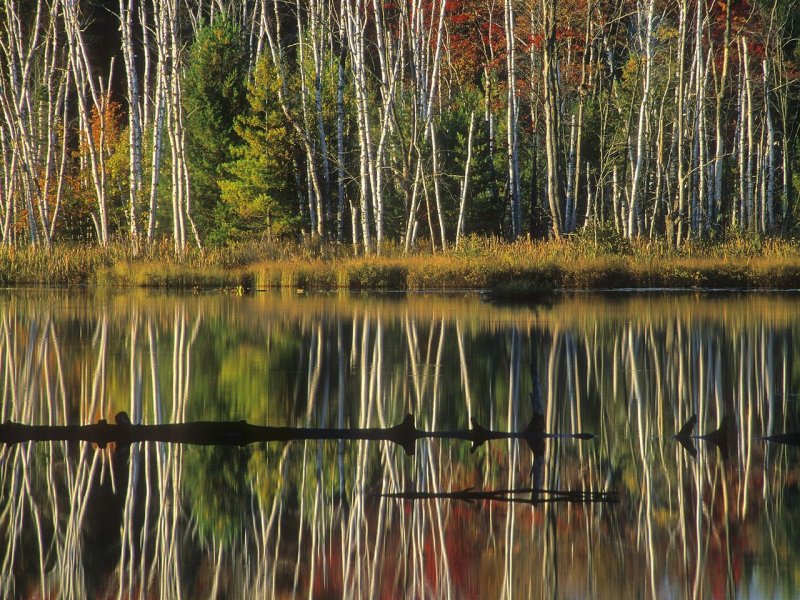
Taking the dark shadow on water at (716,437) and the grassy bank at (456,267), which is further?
the grassy bank at (456,267)

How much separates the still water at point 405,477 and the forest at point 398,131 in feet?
55.6

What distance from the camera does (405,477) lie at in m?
8.46

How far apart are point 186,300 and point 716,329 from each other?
12.3 m

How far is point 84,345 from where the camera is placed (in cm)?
1697

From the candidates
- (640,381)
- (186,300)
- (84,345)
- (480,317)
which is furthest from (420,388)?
(186,300)

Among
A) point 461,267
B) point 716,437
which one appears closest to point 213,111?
point 461,267

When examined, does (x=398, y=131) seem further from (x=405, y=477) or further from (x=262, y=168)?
(x=405, y=477)

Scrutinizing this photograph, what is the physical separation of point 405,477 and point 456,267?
22.0 m

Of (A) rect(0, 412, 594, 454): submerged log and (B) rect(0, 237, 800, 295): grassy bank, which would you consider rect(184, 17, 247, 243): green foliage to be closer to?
(B) rect(0, 237, 800, 295): grassy bank

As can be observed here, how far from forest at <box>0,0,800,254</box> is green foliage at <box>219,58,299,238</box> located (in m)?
0.07

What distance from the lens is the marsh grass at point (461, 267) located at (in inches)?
1183

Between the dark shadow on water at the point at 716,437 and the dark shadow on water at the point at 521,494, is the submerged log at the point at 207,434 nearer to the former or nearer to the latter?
the dark shadow on water at the point at 716,437

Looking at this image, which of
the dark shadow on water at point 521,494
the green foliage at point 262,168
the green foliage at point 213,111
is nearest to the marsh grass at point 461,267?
the green foliage at point 262,168

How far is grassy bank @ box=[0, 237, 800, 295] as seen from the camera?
30.0 m
